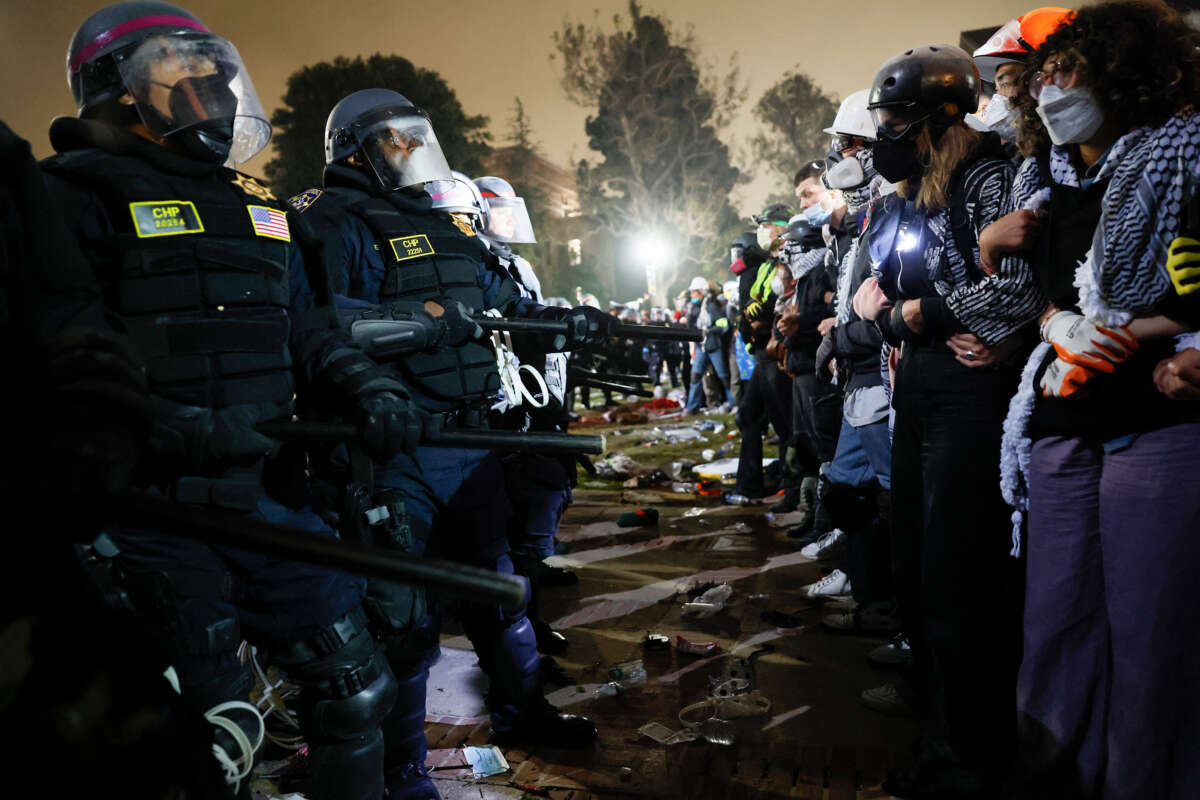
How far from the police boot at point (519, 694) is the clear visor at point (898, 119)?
2.39m

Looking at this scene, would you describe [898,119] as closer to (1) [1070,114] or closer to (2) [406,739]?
(1) [1070,114]

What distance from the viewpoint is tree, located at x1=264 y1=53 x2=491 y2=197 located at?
28250 millimetres

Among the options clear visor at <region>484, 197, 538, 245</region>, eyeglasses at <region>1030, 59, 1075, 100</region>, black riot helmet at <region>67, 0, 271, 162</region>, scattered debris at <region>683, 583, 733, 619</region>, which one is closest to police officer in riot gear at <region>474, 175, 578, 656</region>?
clear visor at <region>484, 197, 538, 245</region>

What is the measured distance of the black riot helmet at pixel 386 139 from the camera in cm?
348

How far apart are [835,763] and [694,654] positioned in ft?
3.96

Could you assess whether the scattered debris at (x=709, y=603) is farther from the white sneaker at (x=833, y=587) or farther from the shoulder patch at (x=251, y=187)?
the shoulder patch at (x=251, y=187)

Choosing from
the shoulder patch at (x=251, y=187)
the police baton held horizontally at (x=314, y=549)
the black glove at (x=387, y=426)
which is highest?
the shoulder patch at (x=251, y=187)

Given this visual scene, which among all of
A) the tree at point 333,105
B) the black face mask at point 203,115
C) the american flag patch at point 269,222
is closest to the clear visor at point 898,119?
the american flag patch at point 269,222

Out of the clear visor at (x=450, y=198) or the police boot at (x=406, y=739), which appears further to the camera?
the clear visor at (x=450, y=198)

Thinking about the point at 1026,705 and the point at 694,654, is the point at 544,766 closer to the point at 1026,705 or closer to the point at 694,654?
the point at 694,654

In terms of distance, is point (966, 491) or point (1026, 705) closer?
point (1026, 705)

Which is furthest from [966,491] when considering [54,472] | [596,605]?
[596,605]

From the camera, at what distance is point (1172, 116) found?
205cm

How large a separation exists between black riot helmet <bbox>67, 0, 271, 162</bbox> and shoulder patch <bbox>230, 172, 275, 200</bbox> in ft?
0.28
